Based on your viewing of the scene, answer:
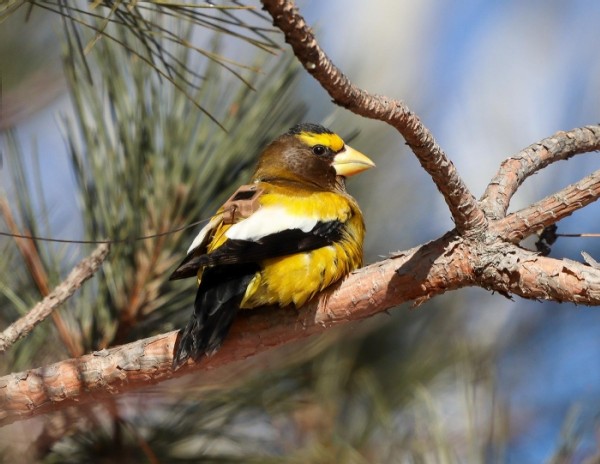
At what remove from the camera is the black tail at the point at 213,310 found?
64.3 inches

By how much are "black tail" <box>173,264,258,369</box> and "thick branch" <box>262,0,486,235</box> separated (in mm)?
474

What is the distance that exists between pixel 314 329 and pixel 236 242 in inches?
9.0

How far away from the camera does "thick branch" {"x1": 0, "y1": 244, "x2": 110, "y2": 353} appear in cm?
153

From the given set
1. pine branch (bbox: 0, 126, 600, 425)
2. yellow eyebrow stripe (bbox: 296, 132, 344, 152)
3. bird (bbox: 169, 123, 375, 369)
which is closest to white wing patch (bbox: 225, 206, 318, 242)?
bird (bbox: 169, 123, 375, 369)

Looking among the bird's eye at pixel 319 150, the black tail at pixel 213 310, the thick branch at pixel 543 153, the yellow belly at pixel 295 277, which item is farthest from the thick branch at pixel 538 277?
the bird's eye at pixel 319 150

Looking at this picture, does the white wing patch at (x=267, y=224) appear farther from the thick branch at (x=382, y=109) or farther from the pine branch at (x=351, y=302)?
the thick branch at (x=382, y=109)

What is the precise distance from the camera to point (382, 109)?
4.08ft

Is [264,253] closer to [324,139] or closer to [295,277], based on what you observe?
[295,277]

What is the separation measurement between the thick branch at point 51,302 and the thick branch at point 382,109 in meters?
0.58

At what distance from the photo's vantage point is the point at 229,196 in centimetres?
208

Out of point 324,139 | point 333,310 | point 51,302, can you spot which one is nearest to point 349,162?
point 324,139

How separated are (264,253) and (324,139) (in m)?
0.64

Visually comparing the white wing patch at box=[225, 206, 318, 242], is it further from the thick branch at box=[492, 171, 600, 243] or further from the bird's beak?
the thick branch at box=[492, 171, 600, 243]

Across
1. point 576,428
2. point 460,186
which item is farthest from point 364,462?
point 460,186
